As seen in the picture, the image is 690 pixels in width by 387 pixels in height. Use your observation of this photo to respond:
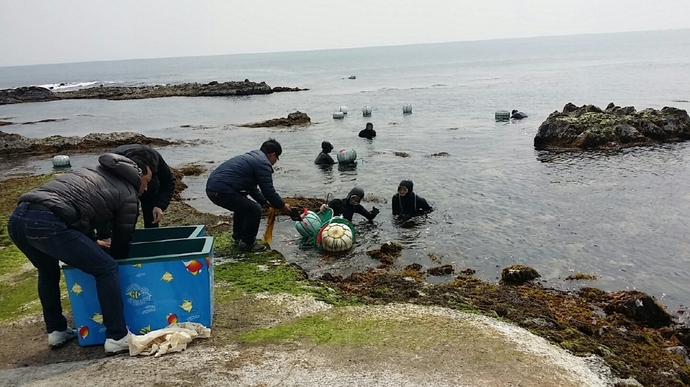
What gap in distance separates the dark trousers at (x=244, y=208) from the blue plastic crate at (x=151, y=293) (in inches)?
130

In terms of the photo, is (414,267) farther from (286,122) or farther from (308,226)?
(286,122)

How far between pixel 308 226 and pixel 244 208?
2.49 m

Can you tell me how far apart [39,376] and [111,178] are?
2133 millimetres

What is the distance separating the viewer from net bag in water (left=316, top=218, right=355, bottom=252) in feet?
35.9

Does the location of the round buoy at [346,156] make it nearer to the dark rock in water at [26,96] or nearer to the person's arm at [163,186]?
the person's arm at [163,186]

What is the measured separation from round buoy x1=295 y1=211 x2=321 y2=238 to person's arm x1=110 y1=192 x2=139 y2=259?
6.04 meters

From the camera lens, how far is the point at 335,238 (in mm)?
10938

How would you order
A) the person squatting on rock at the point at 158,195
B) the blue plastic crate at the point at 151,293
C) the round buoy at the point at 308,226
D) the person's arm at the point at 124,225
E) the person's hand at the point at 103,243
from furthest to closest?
the round buoy at the point at 308,226, the person squatting on rock at the point at 158,195, the person's hand at the point at 103,243, the blue plastic crate at the point at 151,293, the person's arm at the point at 124,225

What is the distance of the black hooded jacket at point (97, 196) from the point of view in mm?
4717

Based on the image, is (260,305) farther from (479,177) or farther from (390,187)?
(479,177)

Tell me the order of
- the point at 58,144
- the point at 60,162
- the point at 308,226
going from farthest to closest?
the point at 58,144, the point at 60,162, the point at 308,226

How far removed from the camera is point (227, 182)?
29.0 ft

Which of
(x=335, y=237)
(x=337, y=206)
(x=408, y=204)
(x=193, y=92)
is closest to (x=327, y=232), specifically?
(x=335, y=237)

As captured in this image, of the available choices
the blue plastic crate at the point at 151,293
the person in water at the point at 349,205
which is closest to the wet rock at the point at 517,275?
the person in water at the point at 349,205
